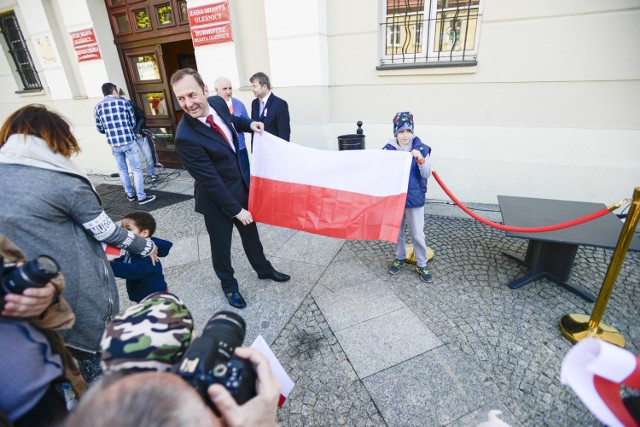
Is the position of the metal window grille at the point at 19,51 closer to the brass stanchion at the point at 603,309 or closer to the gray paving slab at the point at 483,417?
the gray paving slab at the point at 483,417

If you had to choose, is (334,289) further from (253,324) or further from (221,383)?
(221,383)

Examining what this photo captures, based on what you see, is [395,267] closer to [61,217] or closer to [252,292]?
[252,292]

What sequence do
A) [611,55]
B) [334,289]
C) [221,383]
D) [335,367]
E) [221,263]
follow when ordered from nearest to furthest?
[221,383] < [335,367] < [221,263] < [334,289] < [611,55]

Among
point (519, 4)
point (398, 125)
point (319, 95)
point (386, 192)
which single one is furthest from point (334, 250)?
point (519, 4)

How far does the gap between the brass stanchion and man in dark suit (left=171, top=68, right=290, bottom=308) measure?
8.87ft

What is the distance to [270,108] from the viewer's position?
465cm

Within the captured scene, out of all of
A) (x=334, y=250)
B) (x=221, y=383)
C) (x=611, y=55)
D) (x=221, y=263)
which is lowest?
(x=334, y=250)

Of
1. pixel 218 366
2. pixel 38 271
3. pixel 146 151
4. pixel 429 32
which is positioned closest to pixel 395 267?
pixel 218 366

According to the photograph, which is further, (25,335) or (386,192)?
(386,192)

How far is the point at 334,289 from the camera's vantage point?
10.7 ft

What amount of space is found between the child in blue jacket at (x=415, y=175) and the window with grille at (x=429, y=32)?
7.69ft

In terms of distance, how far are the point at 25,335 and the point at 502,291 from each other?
344 centimetres

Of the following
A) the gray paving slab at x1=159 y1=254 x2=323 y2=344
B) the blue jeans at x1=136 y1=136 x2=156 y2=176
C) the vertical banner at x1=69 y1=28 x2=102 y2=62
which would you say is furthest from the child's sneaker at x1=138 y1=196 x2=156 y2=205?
the vertical banner at x1=69 y1=28 x2=102 y2=62

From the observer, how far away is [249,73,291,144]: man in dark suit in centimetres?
462
